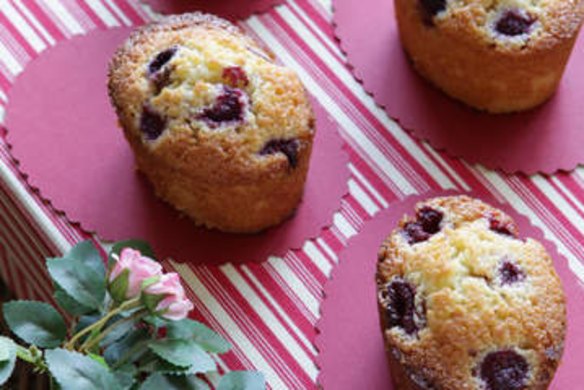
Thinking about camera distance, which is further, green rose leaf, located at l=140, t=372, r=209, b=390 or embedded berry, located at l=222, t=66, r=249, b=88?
embedded berry, located at l=222, t=66, r=249, b=88

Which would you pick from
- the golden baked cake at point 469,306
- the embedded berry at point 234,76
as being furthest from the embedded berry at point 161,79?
the golden baked cake at point 469,306

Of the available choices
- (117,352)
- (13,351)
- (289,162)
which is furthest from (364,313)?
(13,351)

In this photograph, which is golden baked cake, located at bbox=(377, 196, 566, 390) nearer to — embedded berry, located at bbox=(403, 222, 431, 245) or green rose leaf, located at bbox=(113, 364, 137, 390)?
embedded berry, located at bbox=(403, 222, 431, 245)

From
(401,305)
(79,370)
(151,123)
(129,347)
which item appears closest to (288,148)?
(151,123)

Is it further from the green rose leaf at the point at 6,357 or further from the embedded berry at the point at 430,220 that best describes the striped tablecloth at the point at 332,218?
the green rose leaf at the point at 6,357

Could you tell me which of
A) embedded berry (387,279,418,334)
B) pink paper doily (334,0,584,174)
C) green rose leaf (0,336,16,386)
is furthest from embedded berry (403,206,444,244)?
green rose leaf (0,336,16,386)

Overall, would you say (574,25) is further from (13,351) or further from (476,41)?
(13,351)
